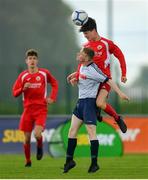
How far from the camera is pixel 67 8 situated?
192ft

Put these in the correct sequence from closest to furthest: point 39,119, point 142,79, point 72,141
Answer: point 72,141
point 39,119
point 142,79

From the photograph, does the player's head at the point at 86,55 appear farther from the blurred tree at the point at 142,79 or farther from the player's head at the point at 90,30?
the blurred tree at the point at 142,79

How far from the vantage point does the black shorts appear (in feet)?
53.0

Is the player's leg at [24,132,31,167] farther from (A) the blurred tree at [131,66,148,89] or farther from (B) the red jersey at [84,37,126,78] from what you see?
(A) the blurred tree at [131,66,148,89]

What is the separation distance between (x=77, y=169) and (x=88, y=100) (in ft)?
5.28

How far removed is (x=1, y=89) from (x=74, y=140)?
1537 centimetres

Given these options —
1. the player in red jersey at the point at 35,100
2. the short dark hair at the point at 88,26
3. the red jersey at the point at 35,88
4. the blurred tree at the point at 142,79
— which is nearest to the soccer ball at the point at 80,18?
the short dark hair at the point at 88,26

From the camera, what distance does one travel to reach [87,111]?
53.1 ft

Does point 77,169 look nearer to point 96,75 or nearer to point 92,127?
point 92,127

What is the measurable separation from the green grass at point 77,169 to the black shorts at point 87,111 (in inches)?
33.4

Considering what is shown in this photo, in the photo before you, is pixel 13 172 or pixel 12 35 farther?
pixel 12 35

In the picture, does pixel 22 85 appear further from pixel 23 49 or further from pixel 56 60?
pixel 56 60

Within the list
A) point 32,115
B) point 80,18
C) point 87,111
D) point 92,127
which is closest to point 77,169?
point 92,127

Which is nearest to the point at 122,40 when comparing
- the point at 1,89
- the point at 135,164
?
the point at 1,89
